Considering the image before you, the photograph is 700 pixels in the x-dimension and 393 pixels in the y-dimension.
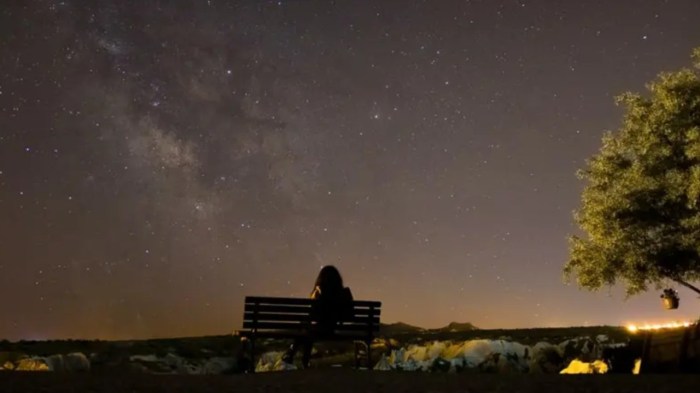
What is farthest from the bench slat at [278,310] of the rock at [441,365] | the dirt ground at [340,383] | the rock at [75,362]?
the rock at [75,362]

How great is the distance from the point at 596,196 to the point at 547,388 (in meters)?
14.1

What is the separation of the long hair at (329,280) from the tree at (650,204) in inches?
382

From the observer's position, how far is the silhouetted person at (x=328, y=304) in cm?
1230

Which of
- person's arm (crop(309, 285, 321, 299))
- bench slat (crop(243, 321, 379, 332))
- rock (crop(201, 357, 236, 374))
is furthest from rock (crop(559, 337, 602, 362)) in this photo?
rock (crop(201, 357, 236, 374))

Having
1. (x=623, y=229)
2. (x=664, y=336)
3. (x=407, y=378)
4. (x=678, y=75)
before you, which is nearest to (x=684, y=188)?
(x=623, y=229)

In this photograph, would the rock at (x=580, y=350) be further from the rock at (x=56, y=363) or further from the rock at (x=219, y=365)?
the rock at (x=56, y=363)

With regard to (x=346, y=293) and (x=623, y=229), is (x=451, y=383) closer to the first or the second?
(x=346, y=293)

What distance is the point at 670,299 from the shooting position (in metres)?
18.9

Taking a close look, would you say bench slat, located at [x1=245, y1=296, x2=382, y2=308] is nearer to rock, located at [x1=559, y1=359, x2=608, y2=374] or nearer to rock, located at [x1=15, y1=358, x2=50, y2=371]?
rock, located at [x1=15, y1=358, x2=50, y2=371]

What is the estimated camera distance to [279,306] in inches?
485

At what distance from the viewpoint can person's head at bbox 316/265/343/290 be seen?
492 inches

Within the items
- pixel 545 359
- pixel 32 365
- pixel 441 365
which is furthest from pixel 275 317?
pixel 545 359

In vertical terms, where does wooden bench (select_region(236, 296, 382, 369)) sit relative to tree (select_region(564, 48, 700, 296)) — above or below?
below

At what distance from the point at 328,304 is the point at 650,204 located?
1069 cm
